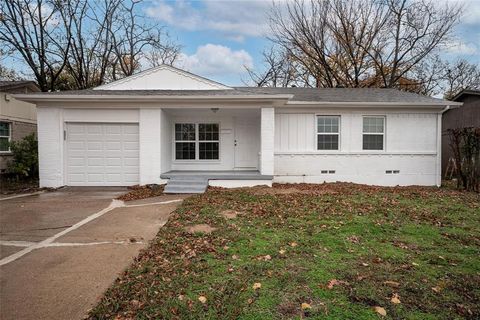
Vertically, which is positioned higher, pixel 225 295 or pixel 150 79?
pixel 150 79

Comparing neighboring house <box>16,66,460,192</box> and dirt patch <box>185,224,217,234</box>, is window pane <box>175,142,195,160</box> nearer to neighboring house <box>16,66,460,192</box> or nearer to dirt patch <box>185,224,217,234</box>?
neighboring house <box>16,66,460,192</box>

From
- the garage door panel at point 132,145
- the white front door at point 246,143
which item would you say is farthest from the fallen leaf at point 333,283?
the white front door at point 246,143

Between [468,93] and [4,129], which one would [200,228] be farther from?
[468,93]

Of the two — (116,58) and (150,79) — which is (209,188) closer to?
(150,79)

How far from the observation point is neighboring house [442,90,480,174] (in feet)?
50.5

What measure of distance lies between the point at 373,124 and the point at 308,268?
980cm

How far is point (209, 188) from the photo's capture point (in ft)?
33.3

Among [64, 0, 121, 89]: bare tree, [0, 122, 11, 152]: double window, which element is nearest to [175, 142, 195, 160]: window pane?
[0, 122, 11, 152]: double window

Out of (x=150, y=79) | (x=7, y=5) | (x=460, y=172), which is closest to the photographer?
(x=460, y=172)

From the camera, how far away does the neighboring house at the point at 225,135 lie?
10.5m

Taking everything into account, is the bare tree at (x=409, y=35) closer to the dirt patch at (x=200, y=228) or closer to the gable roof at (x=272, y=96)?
the gable roof at (x=272, y=96)

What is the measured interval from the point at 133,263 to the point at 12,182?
1158cm

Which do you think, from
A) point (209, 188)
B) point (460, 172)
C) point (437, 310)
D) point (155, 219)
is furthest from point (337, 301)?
point (460, 172)

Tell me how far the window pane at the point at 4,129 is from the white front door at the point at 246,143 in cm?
1079
